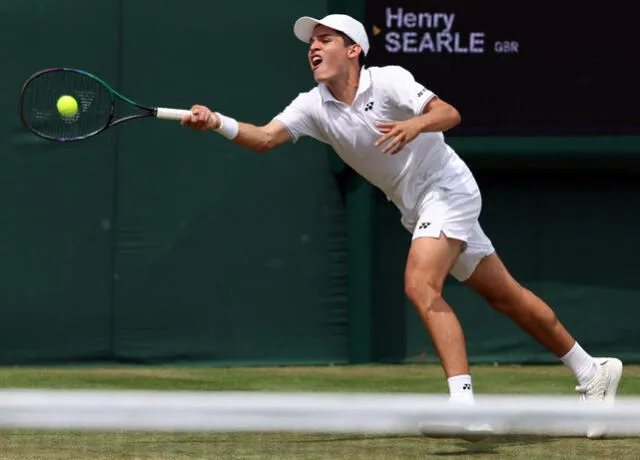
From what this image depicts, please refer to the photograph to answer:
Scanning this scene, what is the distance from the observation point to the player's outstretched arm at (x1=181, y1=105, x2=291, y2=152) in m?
4.75

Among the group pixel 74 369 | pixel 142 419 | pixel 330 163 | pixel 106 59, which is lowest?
pixel 74 369

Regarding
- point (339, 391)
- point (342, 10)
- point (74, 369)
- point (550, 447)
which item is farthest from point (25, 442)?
point (342, 10)

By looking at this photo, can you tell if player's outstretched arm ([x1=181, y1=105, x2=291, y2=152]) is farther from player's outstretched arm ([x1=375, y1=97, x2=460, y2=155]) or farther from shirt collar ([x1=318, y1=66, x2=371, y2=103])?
player's outstretched arm ([x1=375, y1=97, x2=460, y2=155])

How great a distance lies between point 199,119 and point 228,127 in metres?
0.23

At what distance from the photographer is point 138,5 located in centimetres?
761

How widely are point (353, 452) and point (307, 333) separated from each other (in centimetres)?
326

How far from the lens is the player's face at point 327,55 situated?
505 cm

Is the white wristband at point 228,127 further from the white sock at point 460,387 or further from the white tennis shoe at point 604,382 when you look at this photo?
the white tennis shoe at point 604,382

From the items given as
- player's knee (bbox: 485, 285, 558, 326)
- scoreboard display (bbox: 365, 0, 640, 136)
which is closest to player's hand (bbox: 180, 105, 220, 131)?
player's knee (bbox: 485, 285, 558, 326)

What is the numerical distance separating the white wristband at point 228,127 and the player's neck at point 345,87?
1.24ft

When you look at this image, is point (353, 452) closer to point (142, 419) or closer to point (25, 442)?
point (25, 442)

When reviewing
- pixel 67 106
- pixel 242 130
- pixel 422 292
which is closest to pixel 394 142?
pixel 422 292

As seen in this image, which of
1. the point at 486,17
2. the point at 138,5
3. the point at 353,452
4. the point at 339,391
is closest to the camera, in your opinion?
the point at 353,452

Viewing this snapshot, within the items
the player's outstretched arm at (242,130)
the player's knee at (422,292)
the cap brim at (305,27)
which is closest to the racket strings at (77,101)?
the player's outstretched arm at (242,130)
